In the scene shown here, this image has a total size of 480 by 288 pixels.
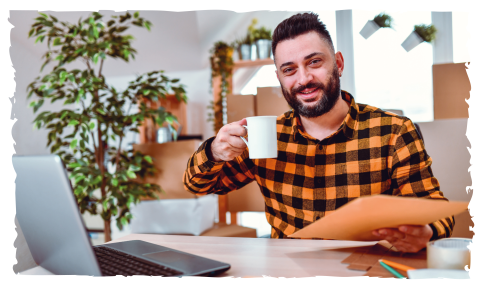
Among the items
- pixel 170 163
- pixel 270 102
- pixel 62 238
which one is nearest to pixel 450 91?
pixel 270 102

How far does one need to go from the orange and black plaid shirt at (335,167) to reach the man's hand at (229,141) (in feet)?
0.18

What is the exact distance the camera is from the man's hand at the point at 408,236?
1.95 feet

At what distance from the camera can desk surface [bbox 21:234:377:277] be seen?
0.56 metres

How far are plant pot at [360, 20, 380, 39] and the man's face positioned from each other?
1.60 metres

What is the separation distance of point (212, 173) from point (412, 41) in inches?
79.0

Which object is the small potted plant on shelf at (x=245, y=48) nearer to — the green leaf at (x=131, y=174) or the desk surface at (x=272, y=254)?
the green leaf at (x=131, y=174)

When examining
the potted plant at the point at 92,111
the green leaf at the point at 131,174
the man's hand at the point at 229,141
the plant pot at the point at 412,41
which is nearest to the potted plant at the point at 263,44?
the potted plant at the point at 92,111

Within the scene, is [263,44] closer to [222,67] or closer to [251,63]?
[251,63]

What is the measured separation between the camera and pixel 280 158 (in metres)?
1.02

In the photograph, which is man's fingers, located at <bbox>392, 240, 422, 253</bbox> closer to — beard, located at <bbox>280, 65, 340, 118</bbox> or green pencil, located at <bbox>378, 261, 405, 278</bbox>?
green pencil, located at <bbox>378, 261, 405, 278</bbox>

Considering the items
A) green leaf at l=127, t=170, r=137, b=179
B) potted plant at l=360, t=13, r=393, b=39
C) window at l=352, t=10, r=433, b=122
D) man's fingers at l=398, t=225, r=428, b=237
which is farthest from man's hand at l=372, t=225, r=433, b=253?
potted plant at l=360, t=13, r=393, b=39

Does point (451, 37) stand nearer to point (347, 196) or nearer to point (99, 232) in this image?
point (347, 196)
